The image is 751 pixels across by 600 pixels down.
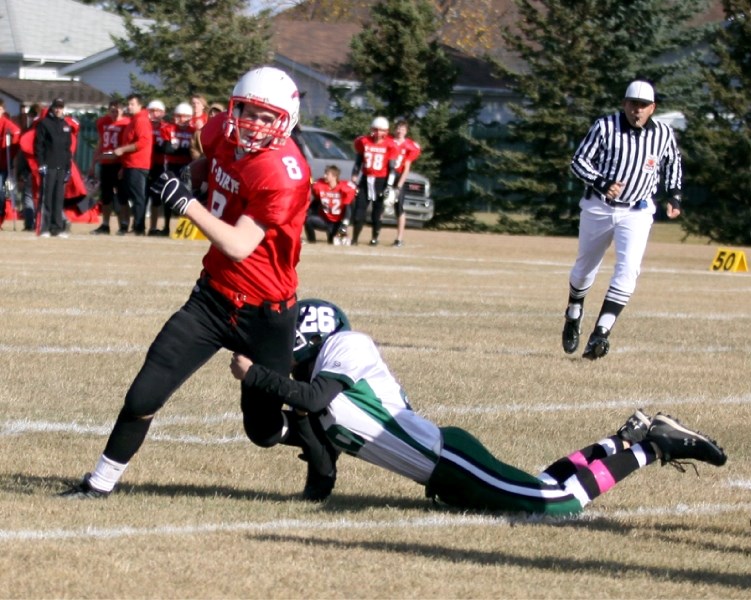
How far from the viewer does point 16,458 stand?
622cm

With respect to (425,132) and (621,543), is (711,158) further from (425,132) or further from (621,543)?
(621,543)

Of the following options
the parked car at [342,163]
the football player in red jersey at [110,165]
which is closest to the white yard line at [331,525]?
the football player in red jersey at [110,165]

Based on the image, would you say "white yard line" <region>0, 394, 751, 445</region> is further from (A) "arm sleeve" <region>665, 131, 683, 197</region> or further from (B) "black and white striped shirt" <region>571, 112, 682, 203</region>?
(A) "arm sleeve" <region>665, 131, 683, 197</region>

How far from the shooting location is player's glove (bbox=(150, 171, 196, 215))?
199 inches

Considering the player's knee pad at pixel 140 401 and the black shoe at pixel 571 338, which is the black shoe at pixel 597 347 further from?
the player's knee pad at pixel 140 401

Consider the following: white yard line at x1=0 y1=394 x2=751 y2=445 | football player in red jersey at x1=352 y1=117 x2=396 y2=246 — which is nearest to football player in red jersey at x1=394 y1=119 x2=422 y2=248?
football player in red jersey at x1=352 y1=117 x2=396 y2=246

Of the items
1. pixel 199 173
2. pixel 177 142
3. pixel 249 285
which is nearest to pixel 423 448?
pixel 249 285

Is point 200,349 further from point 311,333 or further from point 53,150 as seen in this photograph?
point 53,150

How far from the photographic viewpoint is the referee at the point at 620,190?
10344 mm

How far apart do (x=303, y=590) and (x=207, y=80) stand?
3247 centimetres

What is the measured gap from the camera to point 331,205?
22.0 m

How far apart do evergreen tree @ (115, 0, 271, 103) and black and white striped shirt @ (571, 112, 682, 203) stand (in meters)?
25.4

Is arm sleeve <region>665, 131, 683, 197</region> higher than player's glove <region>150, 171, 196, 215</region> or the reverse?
the reverse

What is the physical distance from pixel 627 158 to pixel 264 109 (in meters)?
5.65
